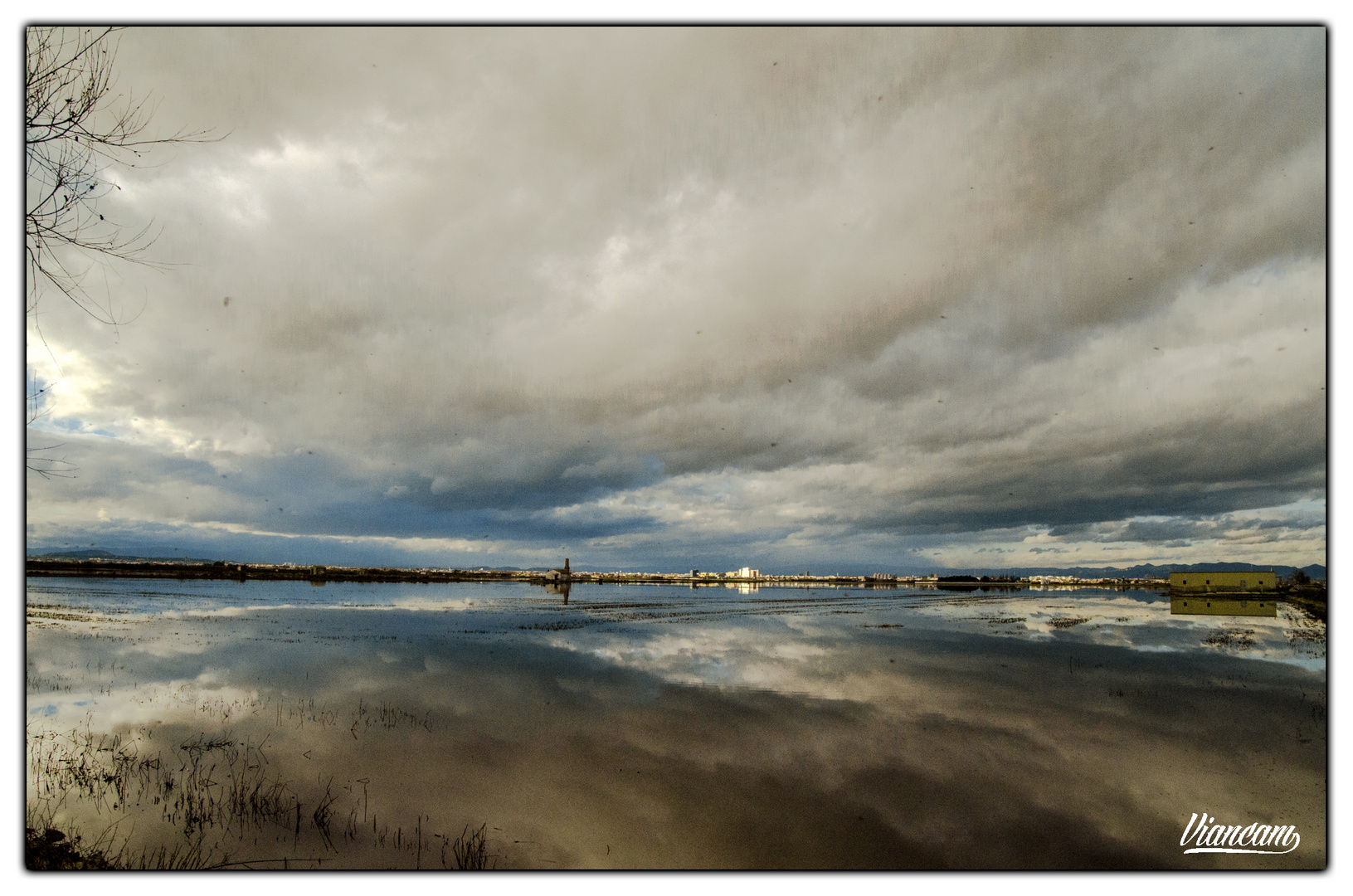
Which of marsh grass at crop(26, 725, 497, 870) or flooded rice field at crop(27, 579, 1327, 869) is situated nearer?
marsh grass at crop(26, 725, 497, 870)

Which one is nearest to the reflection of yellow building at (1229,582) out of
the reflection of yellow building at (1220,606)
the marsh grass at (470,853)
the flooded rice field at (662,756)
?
the reflection of yellow building at (1220,606)

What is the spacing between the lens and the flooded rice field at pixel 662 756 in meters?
9.68

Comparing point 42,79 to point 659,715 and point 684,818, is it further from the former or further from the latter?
point 659,715

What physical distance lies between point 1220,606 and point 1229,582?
67.5ft

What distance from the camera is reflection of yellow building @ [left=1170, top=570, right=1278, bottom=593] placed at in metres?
Answer: 78.4

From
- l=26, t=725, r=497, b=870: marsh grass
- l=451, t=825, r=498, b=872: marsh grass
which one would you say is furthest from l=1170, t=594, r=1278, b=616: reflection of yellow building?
l=26, t=725, r=497, b=870: marsh grass

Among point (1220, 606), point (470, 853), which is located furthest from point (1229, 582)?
point (470, 853)

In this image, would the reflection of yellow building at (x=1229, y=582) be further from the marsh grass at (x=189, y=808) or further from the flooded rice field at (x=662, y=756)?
the marsh grass at (x=189, y=808)

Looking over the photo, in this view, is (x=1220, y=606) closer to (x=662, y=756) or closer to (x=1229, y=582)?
(x=1229, y=582)

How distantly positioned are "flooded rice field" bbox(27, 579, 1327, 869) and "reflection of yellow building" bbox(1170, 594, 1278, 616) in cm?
3800

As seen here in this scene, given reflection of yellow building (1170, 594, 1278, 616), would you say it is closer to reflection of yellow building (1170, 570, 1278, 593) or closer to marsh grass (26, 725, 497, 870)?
reflection of yellow building (1170, 570, 1278, 593)

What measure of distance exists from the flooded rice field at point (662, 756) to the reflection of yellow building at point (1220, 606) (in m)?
38.0

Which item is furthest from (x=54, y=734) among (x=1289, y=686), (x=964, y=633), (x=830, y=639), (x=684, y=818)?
(x=964, y=633)

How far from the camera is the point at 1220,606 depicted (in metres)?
65.4
